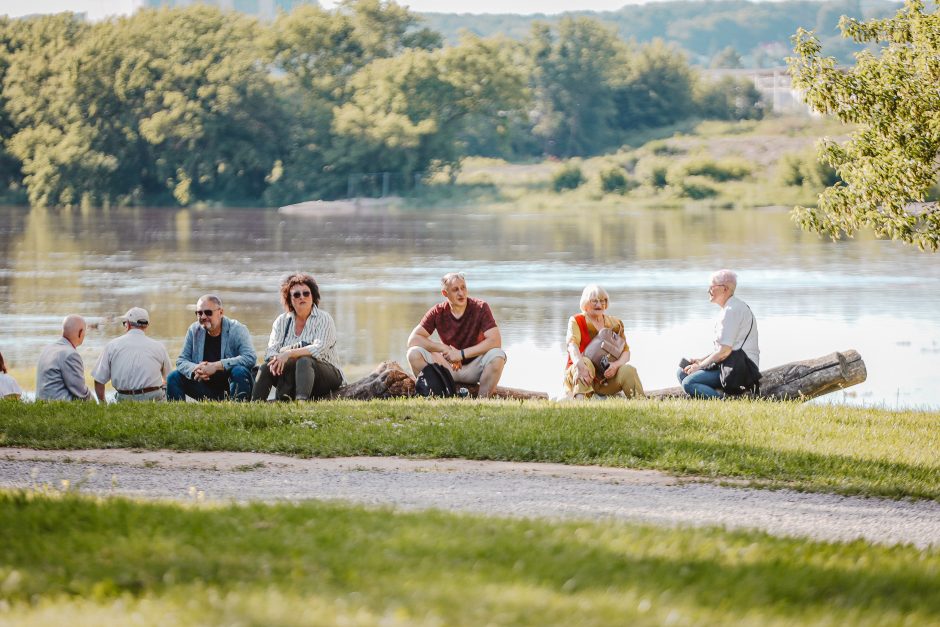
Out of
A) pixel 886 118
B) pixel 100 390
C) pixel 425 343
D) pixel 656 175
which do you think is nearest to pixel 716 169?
pixel 656 175

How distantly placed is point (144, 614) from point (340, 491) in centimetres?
364

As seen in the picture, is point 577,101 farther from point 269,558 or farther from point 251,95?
point 269,558

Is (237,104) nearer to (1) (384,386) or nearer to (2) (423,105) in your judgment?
(2) (423,105)

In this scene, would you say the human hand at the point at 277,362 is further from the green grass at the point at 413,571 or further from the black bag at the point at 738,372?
the green grass at the point at 413,571

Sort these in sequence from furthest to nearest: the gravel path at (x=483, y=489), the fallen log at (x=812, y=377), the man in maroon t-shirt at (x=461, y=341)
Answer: the man in maroon t-shirt at (x=461, y=341) → the fallen log at (x=812, y=377) → the gravel path at (x=483, y=489)

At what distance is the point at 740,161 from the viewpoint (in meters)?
95.1

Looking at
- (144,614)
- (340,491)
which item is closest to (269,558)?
(144,614)

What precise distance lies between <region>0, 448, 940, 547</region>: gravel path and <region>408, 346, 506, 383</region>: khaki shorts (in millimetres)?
3584

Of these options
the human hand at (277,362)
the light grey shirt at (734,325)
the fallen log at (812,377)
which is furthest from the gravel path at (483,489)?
the fallen log at (812,377)

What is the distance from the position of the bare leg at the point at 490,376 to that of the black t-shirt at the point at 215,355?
2.53m

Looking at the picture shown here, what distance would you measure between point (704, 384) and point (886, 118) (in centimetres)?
366

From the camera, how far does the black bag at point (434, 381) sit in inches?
531

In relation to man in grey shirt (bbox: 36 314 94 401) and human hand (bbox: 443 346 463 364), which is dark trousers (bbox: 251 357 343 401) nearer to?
human hand (bbox: 443 346 463 364)

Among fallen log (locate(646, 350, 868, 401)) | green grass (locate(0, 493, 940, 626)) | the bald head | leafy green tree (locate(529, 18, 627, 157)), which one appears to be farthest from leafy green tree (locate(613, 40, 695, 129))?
green grass (locate(0, 493, 940, 626))
